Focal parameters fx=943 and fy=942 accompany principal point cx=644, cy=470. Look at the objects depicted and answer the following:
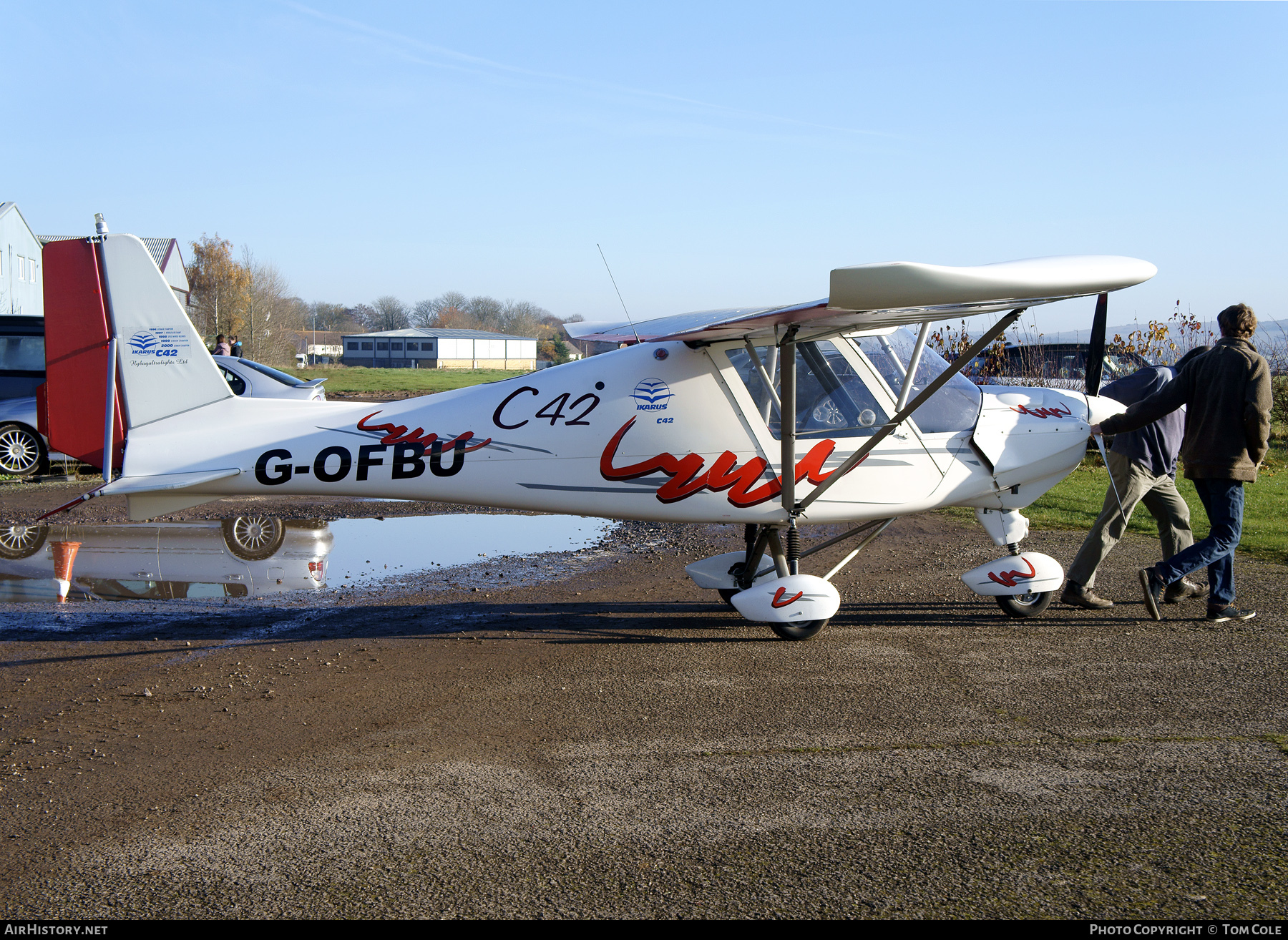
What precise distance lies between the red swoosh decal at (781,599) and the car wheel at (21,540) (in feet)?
25.2

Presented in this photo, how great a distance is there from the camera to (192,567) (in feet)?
29.8

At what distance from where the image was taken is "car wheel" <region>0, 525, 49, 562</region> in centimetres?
962

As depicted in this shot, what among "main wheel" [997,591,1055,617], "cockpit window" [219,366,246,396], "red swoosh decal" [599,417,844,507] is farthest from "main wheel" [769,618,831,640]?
"cockpit window" [219,366,246,396]

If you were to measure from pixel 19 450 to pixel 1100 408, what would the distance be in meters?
15.6

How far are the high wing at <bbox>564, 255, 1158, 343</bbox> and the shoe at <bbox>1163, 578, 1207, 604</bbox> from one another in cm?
301

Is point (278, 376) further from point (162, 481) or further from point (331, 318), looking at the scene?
point (331, 318)

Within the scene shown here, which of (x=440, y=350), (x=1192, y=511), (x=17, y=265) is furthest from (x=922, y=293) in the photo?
(x=440, y=350)

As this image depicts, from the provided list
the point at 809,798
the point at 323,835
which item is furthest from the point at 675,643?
the point at 323,835

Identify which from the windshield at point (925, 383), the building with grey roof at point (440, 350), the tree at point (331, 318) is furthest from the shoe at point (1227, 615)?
the tree at point (331, 318)

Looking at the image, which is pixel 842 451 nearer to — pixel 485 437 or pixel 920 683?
pixel 920 683

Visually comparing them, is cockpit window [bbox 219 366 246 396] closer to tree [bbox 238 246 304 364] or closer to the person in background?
the person in background

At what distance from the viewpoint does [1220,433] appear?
6.67 meters

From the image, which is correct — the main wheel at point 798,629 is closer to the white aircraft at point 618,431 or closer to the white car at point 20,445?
the white aircraft at point 618,431

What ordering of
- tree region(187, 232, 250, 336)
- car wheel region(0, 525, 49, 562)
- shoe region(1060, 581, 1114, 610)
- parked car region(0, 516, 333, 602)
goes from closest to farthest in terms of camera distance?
shoe region(1060, 581, 1114, 610), parked car region(0, 516, 333, 602), car wheel region(0, 525, 49, 562), tree region(187, 232, 250, 336)
